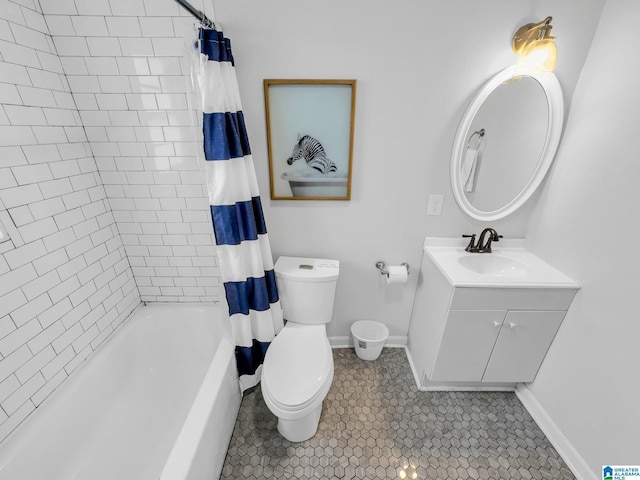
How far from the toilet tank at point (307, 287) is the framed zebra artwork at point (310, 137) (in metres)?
0.40

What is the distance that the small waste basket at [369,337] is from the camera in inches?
70.0

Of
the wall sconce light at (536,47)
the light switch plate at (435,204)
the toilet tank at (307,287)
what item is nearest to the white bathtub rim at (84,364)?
the toilet tank at (307,287)

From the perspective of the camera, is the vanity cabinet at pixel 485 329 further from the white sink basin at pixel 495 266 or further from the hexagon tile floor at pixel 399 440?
the hexagon tile floor at pixel 399 440

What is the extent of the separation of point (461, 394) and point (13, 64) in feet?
9.05

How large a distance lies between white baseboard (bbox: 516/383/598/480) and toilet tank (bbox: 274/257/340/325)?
128 cm

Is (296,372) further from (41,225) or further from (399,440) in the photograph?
(41,225)

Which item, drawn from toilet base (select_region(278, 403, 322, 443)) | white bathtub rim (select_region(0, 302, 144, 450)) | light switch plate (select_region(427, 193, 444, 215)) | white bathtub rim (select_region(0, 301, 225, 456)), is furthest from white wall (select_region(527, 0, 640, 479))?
white bathtub rim (select_region(0, 302, 144, 450))

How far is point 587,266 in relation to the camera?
124 centimetres

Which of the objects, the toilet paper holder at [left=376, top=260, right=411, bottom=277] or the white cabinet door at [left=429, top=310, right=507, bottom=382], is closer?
the white cabinet door at [left=429, top=310, right=507, bottom=382]

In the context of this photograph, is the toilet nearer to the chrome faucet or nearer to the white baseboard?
the chrome faucet

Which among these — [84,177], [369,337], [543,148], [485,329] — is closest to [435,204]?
[543,148]

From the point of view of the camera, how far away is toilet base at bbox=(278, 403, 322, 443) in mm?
1317

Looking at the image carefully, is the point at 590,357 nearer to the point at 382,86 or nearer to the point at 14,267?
the point at 382,86

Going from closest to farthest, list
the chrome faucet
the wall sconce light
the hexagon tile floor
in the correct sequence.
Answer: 1. the wall sconce light
2. the hexagon tile floor
3. the chrome faucet
